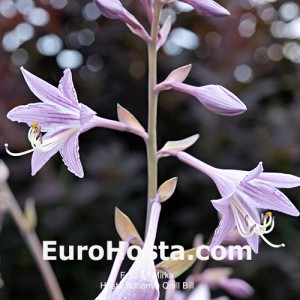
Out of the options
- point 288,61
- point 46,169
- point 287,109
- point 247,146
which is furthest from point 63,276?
point 288,61

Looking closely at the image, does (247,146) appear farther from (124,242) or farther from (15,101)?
(124,242)

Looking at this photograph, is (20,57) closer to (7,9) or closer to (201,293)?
(7,9)

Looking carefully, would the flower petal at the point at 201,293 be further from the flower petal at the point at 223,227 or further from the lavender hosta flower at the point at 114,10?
the lavender hosta flower at the point at 114,10

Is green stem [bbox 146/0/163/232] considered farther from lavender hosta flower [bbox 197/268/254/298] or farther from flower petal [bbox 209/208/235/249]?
lavender hosta flower [bbox 197/268/254/298]

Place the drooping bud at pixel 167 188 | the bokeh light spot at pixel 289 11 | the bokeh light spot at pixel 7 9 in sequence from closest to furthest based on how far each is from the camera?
the drooping bud at pixel 167 188 → the bokeh light spot at pixel 7 9 → the bokeh light spot at pixel 289 11

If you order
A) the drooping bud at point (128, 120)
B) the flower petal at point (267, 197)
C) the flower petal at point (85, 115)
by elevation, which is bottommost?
the flower petal at point (267, 197)

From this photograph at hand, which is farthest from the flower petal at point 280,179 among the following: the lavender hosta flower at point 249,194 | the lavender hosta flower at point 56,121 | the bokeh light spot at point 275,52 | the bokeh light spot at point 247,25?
the bokeh light spot at point 275,52

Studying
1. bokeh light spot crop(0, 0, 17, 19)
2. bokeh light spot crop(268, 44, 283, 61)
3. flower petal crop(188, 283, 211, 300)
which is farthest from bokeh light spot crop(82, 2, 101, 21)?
flower petal crop(188, 283, 211, 300)
